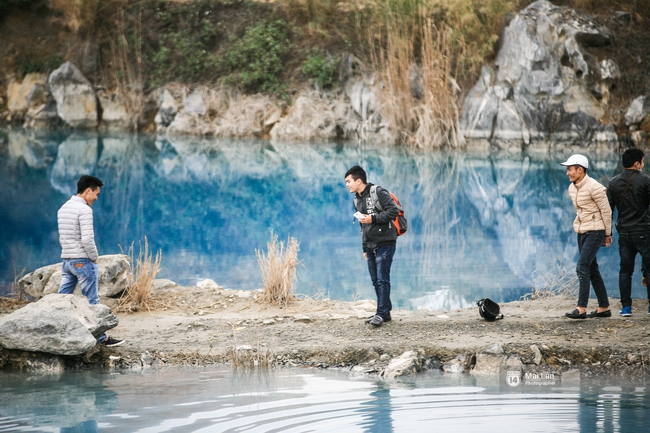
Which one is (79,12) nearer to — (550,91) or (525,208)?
(550,91)

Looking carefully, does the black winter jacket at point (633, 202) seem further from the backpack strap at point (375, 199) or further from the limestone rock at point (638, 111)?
the limestone rock at point (638, 111)

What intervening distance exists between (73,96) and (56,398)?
76.9 feet

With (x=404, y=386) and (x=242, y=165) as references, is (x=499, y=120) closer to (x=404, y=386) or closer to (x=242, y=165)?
(x=242, y=165)

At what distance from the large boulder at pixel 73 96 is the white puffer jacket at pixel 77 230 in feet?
71.8

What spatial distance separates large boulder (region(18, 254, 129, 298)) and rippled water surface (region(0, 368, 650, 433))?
2.01 metres

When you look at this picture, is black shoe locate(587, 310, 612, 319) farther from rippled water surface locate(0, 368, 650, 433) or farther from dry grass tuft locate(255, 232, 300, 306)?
dry grass tuft locate(255, 232, 300, 306)

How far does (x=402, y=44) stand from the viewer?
22266 mm

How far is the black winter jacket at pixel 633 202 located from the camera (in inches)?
250

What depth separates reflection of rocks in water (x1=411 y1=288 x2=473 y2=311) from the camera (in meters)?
8.17

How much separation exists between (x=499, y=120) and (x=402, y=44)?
12.2 feet

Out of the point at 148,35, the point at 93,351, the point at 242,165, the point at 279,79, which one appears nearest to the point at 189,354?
the point at 93,351

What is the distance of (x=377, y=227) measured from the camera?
21.3 ft

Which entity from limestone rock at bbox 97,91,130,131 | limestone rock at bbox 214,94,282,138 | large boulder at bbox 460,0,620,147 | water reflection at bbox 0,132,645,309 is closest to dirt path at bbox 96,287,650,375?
water reflection at bbox 0,132,645,309

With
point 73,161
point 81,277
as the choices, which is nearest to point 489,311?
point 81,277
